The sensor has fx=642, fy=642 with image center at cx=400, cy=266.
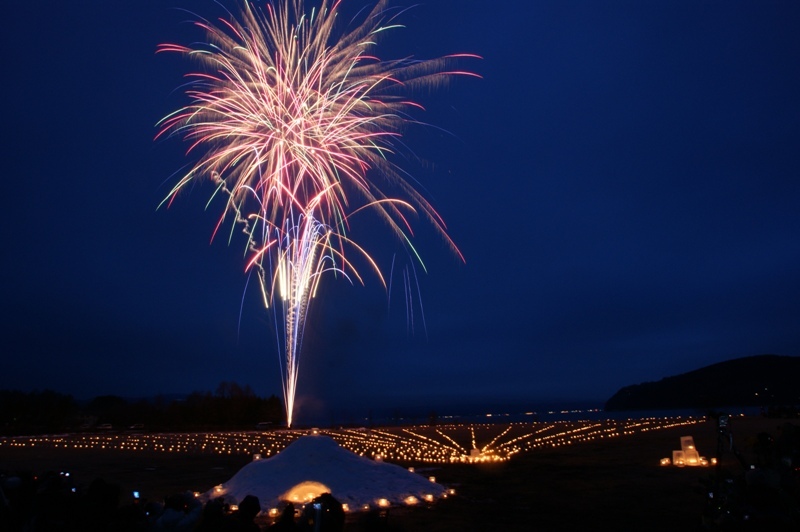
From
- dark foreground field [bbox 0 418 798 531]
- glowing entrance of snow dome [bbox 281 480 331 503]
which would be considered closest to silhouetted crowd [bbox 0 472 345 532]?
dark foreground field [bbox 0 418 798 531]

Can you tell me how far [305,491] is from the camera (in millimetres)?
14734

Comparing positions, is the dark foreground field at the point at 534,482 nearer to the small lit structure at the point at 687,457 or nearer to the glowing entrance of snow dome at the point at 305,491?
the small lit structure at the point at 687,457

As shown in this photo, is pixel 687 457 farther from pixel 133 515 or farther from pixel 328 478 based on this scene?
pixel 133 515

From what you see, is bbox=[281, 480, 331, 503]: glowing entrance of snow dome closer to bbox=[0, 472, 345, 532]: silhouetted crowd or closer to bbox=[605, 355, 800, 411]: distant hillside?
bbox=[0, 472, 345, 532]: silhouetted crowd

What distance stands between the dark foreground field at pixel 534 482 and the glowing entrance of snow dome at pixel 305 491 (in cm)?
140

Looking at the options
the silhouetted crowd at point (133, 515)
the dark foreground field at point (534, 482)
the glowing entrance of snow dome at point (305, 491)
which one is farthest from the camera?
the glowing entrance of snow dome at point (305, 491)

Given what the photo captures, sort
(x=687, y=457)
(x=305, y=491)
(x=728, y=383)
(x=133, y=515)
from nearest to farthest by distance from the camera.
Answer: (x=133, y=515) < (x=305, y=491) < (x=687, y=457) < (x=728, y=383)

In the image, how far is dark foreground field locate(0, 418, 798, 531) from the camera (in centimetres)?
1276

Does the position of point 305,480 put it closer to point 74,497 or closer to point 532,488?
point 532,488

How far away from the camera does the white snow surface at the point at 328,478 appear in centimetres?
1485

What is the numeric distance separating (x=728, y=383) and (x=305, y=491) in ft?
503

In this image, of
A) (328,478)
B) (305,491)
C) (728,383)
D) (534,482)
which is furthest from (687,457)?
(728,383)

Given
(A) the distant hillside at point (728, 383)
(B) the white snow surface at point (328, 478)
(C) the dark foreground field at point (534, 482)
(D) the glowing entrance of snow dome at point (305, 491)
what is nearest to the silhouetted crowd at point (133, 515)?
(C) the dark foreground field at point (534, 482)

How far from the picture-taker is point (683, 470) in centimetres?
2017
